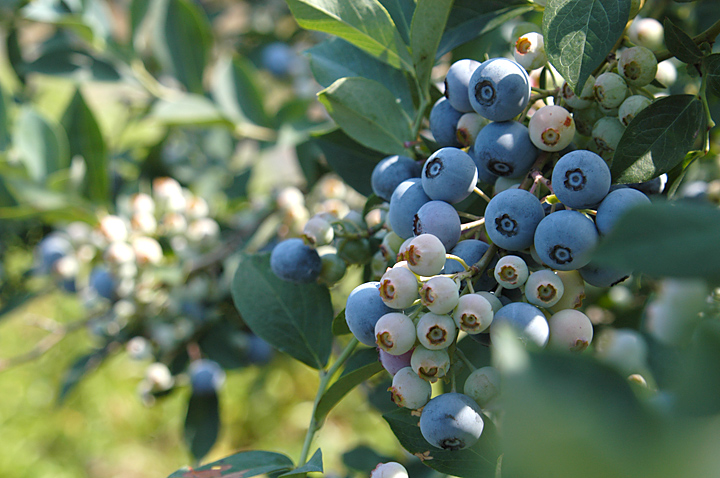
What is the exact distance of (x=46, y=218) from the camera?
3.49 ft

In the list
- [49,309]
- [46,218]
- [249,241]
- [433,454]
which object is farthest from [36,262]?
[49,309]

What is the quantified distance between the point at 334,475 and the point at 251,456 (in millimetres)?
345

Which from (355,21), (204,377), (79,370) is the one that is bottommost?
(79,370)

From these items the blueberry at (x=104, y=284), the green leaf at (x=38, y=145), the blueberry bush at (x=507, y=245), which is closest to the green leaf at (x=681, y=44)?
the blueberry bush at (x=507, y=245)

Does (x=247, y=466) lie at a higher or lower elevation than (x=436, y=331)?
lower

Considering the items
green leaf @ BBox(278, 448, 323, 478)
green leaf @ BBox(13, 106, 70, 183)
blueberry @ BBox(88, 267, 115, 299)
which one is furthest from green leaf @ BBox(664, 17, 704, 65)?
green leaf @ BBox(13, 106, 70, 183)

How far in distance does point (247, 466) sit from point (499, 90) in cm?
40

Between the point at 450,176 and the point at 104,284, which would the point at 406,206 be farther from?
the point at 104,284

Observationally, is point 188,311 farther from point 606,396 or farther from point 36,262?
point 606,396

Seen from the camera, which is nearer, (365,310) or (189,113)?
(365,310)

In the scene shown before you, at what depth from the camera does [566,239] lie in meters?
0.37

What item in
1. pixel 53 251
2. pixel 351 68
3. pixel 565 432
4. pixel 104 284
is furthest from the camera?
pixel 53 251

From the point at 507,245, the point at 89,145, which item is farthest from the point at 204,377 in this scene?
the point at 507,245

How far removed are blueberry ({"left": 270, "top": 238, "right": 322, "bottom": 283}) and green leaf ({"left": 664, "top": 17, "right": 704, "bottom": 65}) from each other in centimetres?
38
